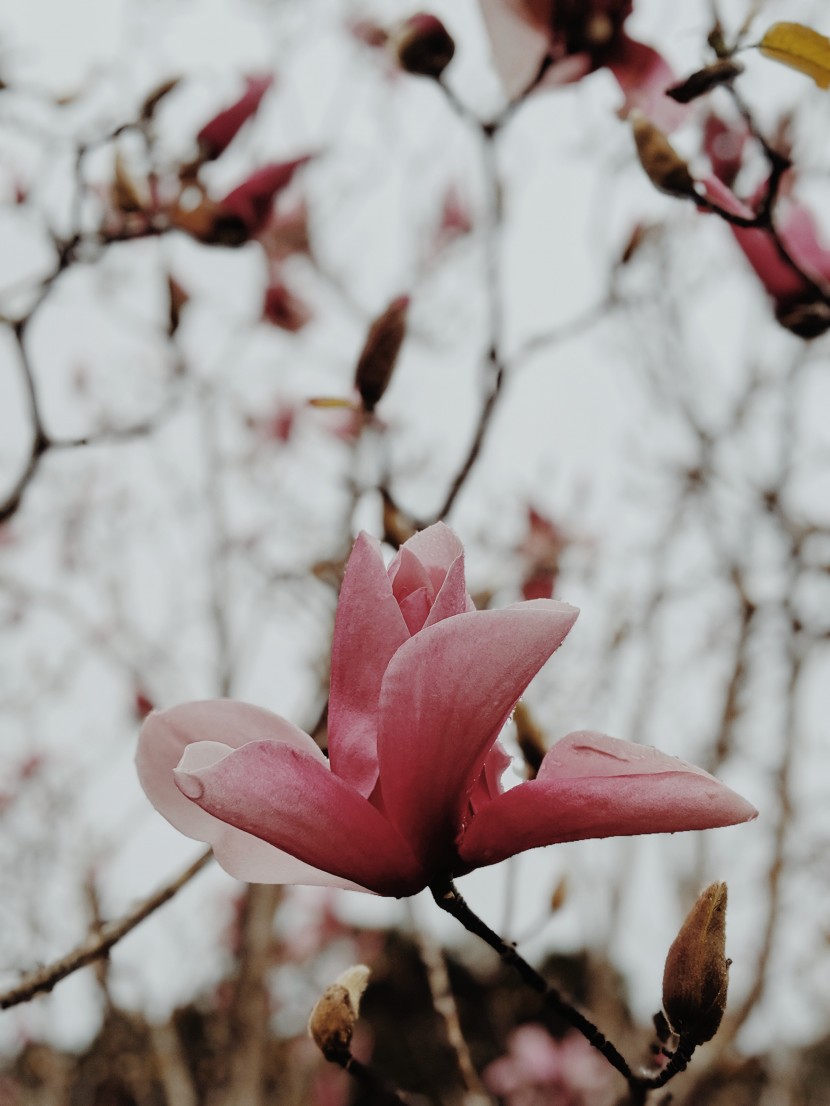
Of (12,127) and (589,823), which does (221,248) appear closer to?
(12,127)

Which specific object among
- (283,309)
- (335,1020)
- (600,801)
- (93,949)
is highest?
(600,801)

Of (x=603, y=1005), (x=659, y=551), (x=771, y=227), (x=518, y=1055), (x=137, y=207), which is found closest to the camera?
(x=771, y=227)

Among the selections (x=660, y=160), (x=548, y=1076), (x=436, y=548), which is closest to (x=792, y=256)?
(x=660, y=160)

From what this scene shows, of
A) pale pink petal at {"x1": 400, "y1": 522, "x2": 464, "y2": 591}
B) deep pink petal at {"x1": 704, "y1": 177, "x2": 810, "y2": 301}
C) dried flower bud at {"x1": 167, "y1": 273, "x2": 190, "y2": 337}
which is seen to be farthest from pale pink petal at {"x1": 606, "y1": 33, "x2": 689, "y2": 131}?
dried flower bud at {"x1": 167, "y1": 273, "x2": 190, "y2": 337}

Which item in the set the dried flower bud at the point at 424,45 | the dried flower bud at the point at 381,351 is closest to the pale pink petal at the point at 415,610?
the dried flower bud at the point at 381,351

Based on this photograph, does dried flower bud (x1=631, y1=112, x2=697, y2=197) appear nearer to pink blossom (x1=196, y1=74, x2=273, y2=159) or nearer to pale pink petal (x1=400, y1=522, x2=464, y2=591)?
pale pink petal (x1=400, y1=522, x2=464, y2=591)

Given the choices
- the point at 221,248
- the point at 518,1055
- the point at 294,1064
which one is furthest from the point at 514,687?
the point at 518,1055

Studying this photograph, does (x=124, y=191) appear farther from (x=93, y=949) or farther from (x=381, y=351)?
(x=93, y=949)
